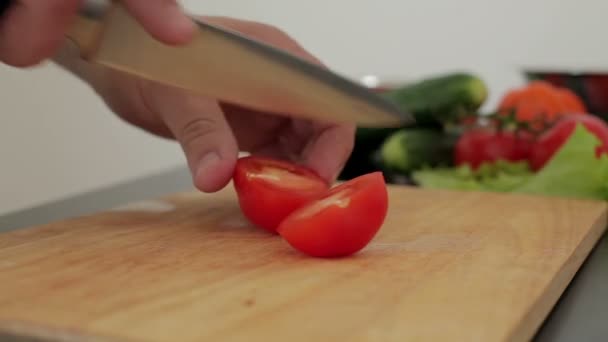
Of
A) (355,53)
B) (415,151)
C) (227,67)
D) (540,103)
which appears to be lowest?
(355,53)

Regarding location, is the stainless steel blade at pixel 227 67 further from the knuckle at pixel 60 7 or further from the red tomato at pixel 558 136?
the red tomato at pixel 558 136

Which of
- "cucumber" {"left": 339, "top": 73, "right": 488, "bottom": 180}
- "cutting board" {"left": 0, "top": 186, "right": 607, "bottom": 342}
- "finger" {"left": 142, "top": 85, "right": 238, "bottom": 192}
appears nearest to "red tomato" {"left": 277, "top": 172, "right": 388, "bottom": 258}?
"cutting board" {"left": 0, "top": 186, "right": 607, "bottom": 342}

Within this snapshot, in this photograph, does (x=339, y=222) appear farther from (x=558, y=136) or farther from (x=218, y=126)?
(x=558, y=136)

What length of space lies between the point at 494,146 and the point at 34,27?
100cm

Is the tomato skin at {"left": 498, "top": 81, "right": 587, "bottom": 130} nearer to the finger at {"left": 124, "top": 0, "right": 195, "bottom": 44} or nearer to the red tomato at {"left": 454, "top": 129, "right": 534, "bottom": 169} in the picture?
the red tomato at {"left": 454, "top": 129, "right": 534, "bottom": 169}

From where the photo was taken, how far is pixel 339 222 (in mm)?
954

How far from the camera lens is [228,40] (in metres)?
0.98

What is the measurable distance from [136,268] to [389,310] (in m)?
0.28

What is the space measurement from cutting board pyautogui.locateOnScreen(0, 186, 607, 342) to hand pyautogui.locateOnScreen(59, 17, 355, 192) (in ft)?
0.31

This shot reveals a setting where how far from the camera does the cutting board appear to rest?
717 millimetres

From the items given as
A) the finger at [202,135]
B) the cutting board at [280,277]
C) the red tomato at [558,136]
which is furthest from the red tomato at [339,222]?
the red tomato at [558,136]

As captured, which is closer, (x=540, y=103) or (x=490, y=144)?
(x=490, y=144)

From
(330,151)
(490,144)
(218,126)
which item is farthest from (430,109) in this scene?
(218,126)

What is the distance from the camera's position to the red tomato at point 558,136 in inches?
60.6
